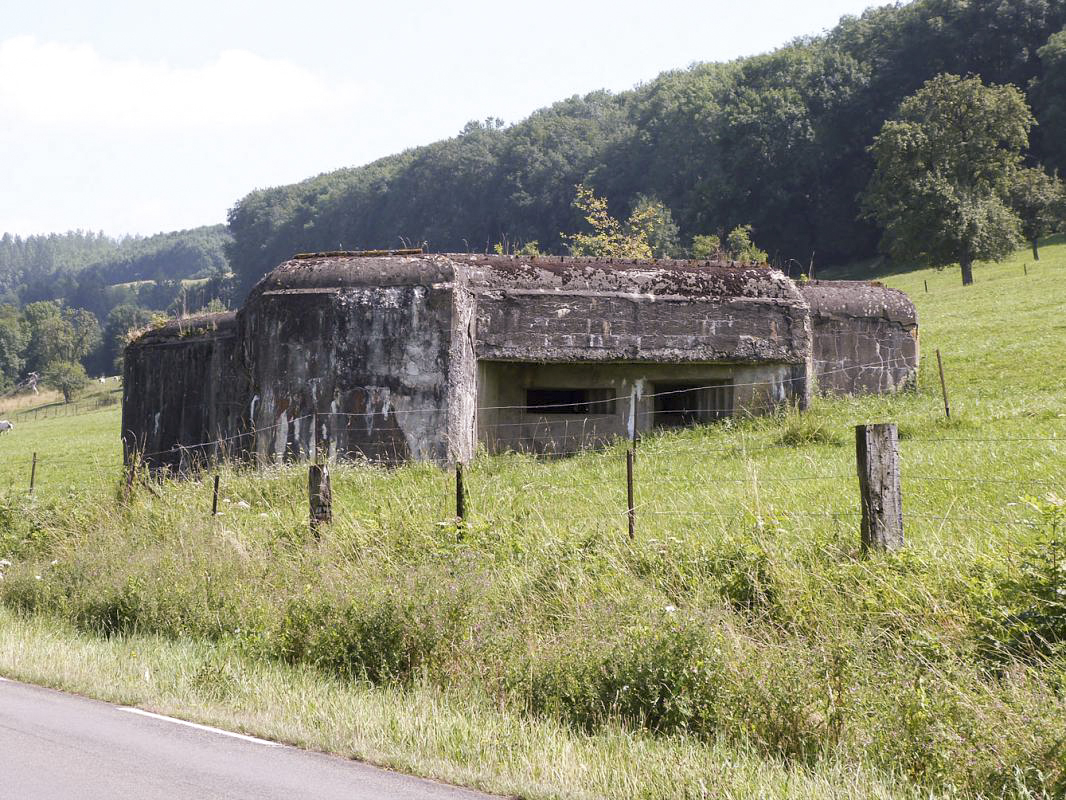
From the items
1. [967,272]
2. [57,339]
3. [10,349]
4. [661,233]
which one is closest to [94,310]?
[10,349]

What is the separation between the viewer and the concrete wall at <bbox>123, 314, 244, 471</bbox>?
15609 millimetres

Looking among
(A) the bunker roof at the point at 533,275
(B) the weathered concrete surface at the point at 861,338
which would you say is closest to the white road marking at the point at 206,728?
(A) the bunker roof at the point at 533,275

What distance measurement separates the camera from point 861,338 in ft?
56.6

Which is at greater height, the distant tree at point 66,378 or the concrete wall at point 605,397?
the concrete wall at point 605,397

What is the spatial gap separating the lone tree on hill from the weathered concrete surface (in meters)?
21.3

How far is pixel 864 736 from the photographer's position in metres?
5.13

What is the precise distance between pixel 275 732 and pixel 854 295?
1372 cm

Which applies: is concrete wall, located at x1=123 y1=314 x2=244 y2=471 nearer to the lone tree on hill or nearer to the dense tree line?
the dense tree line

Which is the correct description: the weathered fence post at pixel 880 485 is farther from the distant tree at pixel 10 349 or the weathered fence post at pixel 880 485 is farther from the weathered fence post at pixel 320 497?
the distant tree at pixel 10 349

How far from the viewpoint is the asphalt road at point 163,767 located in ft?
15.5

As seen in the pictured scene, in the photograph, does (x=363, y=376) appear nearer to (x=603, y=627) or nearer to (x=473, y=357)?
(x=473, y=357)

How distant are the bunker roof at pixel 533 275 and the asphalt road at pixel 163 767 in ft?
28.8

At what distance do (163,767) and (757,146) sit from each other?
57647 mm

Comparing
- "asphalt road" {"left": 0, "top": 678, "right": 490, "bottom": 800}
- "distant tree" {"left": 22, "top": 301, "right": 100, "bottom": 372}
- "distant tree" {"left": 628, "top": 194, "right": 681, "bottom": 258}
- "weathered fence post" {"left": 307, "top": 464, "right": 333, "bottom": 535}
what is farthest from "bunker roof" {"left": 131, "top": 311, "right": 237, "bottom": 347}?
"distant tree" {"left": 22, "top": 301, "right": 100, "bottom": 372}
